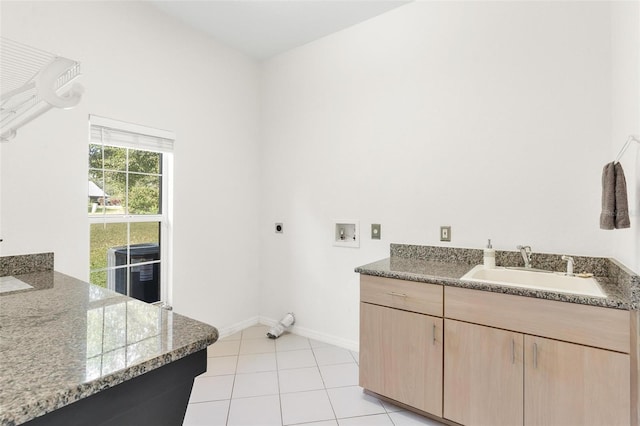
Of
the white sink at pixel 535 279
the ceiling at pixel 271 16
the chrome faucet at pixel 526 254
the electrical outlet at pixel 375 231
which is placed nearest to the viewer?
the white sink at pixel 535 279

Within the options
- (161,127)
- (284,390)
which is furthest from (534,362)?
(161,127)

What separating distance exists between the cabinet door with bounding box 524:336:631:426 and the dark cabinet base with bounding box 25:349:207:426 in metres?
1.51

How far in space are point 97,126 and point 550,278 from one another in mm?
3089

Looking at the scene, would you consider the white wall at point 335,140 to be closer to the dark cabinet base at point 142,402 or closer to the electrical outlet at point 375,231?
the electrical outlet at point 375,231

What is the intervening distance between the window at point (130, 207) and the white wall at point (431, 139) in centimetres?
102

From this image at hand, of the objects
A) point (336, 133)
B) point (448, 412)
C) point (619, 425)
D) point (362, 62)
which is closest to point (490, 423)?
point (448, 412)

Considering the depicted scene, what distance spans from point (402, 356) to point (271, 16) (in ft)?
8.95

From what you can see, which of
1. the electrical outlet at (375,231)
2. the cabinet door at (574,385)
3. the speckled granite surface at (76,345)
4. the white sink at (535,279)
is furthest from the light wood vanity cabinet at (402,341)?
the speckled granite surface at (76,345)

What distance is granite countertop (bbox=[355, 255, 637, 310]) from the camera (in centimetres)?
140

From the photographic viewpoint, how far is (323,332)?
2977mm

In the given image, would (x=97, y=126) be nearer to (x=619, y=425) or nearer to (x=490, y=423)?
(x=490, y=423)

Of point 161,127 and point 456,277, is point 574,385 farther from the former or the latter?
point 161,127

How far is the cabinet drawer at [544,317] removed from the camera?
136 centimetres

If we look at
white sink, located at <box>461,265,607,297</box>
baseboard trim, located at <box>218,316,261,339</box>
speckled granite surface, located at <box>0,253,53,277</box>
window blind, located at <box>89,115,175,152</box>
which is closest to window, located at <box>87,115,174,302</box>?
window blind, located at <box>89,115,175,152</box>
